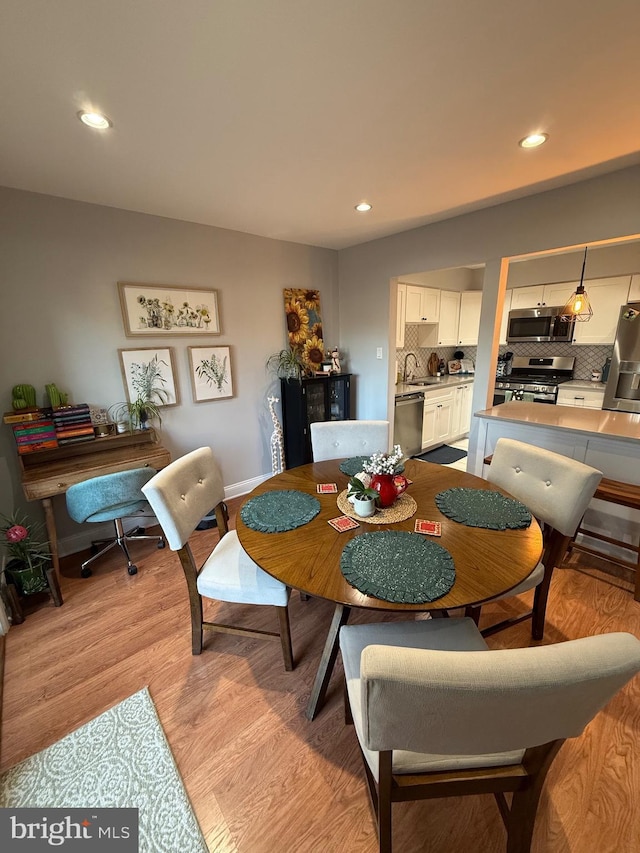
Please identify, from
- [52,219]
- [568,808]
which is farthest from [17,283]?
[568,808]

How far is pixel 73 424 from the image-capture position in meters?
2.31

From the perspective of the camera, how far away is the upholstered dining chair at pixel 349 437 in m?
2.40

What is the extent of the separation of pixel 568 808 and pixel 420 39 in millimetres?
2596

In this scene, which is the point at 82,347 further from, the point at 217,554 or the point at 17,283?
the point at 217,554

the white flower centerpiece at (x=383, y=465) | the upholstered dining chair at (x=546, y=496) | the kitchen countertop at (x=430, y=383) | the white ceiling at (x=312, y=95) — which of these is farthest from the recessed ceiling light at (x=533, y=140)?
the kitchen countertop at (x=430, y=383)

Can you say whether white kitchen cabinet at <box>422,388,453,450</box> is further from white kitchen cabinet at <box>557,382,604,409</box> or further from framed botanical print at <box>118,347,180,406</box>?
framed botanical print at <box>118,347,180,406</box>

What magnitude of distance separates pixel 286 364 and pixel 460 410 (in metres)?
2.76

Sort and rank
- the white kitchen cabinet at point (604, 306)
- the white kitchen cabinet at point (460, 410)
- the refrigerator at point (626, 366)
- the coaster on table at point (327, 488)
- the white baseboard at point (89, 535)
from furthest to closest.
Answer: the white kitchen cabinet at point (460, 410) < the white kitchen cabinet at point (604, 306) < the refrigerator at point (626, 366) < the white baseboard at point (89, 535) < the coaster on table at point (327, 488)

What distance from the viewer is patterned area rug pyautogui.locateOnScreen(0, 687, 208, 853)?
1.10 metres

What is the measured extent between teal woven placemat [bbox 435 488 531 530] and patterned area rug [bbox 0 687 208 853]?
1.41 m

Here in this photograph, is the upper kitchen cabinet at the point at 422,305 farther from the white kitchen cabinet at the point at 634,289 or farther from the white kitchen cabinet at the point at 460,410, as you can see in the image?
the white kitchen cabinet at the point at 634,289

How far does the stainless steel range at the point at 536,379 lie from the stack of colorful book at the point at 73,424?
4.29 m

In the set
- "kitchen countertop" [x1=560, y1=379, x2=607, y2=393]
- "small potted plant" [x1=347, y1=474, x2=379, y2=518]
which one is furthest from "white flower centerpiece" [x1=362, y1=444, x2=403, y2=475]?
"kitchen countertop" [x1=560, y1=379, x2=607, y2=393]

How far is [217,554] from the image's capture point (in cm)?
169
